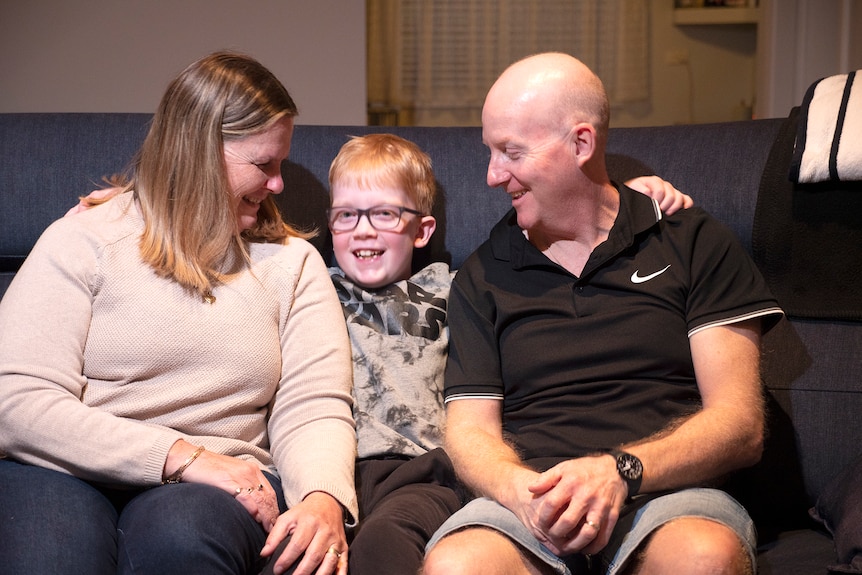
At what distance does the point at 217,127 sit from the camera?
5.63 feet

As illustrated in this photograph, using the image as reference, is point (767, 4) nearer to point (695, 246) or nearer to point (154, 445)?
point (695, 246)

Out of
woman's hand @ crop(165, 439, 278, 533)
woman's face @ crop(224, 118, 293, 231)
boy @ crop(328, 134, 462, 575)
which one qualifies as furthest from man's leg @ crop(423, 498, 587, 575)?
woman's face @ crop(224, 118, 293, 231)

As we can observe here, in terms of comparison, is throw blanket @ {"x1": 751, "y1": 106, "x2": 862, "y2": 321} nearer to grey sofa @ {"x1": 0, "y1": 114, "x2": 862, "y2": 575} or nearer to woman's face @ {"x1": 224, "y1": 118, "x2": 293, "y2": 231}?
grey sofa @ {"x1": 0, "y1": 114, "x2": 862, "y2": 575}

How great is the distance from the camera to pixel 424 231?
2041 millimetres

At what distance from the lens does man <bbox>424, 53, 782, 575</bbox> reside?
1.53m

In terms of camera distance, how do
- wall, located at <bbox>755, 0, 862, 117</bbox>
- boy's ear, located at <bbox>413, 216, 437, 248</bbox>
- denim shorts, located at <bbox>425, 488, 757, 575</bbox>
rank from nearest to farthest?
denim shorts, located at <bbox>425, 488, 757, 575</bbox>
boy's ear, located at <bbox>413, 216, 437, 248</bbox>
wall, located at <bbox>755, 0, 862, 117</bbox>

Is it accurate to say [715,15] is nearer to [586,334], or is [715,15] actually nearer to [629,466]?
[586,334]

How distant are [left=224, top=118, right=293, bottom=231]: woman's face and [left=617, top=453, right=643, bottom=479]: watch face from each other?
821mm

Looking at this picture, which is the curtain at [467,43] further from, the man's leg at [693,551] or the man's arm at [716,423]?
the man's leg at [693,551]

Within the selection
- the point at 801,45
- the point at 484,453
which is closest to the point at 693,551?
the point at 484,453

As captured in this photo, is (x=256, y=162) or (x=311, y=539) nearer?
(x=311, y=539)

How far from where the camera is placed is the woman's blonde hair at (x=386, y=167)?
195 cm

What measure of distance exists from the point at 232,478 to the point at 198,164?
579mm

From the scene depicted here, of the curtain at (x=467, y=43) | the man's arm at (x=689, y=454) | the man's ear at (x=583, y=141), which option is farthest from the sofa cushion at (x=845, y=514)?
the curtain at (x=467, y=43)
